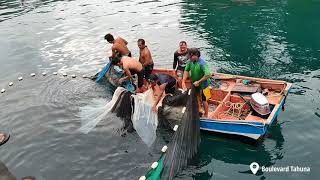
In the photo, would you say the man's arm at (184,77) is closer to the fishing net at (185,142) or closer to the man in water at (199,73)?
the man in water at (199,73)

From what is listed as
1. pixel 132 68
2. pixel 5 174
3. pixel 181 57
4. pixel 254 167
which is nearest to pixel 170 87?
pixel 181 57

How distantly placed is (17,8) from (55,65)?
1557 centimetres

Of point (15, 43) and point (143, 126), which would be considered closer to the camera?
point (143, 126)

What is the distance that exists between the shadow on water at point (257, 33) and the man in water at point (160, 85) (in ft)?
17.2

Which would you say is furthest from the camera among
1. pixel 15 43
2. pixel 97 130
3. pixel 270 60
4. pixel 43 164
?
pixel 15 43

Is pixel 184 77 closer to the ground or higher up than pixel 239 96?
higher up

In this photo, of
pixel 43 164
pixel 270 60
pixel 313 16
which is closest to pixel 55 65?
pixel 43 164

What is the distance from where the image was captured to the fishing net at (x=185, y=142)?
10.3m

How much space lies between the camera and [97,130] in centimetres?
1353

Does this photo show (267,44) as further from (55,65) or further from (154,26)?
(55,65)

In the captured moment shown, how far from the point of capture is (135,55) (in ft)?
66.7

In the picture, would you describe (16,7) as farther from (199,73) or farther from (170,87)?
(199,73)

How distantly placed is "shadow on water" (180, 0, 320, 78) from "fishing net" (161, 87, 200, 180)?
652 cm

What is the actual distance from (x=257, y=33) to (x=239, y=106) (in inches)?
410
